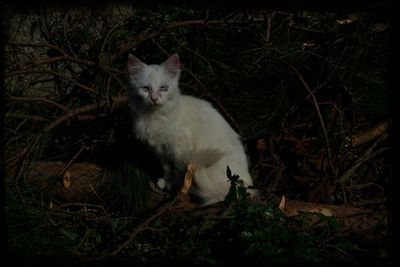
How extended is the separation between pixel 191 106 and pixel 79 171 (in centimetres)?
75

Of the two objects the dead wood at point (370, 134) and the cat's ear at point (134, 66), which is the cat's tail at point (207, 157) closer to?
the cat's ear at point (134, 66)

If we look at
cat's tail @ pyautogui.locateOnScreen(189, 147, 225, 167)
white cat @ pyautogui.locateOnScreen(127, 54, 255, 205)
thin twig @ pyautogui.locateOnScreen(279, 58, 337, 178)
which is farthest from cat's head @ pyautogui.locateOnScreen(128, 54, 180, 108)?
thin twig @ pyautogui.locateOnScreen(279, 58, 337, 178)

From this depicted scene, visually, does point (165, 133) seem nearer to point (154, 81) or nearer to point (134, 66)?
point (154, 81)

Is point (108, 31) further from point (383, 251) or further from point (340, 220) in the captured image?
point (383, 251)

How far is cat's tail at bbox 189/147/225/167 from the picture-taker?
2947 millimetres

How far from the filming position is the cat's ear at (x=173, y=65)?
3.13 meters

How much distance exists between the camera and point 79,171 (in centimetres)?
319

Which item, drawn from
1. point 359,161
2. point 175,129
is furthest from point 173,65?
point 359,161

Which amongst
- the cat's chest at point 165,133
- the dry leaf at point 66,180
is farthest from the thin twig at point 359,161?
the dry leaf at point 66,180

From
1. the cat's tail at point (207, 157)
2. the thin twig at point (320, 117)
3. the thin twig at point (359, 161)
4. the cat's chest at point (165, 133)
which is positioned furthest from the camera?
the thin twig at point (359, 161)

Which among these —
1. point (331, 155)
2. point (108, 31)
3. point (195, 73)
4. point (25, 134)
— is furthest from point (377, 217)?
point (108, 31)

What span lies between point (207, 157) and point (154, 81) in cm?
51

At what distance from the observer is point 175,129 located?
121 inches

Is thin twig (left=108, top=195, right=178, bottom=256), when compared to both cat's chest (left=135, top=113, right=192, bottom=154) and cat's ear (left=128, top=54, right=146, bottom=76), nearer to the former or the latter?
cat's chest (left=135, top=113, right=192, bottom=154)
